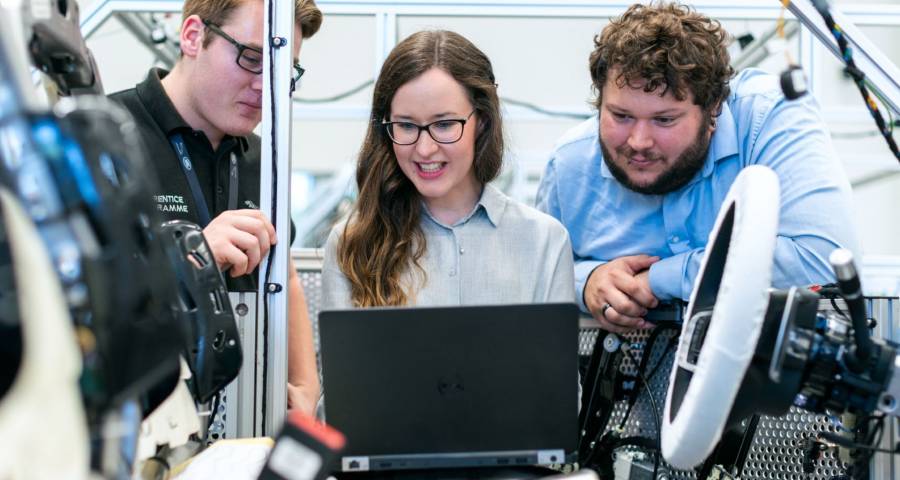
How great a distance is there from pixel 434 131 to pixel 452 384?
74 centimetres

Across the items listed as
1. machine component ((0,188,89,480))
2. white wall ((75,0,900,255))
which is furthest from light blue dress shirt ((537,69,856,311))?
white wall ((75,0,900,255))

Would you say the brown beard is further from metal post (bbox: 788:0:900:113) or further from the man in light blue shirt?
metal post (bbox: 788:0:900:113)

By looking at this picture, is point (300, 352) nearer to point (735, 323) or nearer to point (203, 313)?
point (203, 313)

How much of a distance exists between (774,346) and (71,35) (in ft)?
2.83

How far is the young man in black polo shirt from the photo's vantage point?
75.0 inches

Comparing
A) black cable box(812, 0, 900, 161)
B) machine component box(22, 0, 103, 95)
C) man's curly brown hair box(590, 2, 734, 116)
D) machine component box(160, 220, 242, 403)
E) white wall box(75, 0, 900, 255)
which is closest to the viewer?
machine component box(22, 0, 103, 95)

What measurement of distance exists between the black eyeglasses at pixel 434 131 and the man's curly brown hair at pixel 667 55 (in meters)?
0.34

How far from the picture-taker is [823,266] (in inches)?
65.0

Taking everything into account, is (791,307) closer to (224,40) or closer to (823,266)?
(823,266)

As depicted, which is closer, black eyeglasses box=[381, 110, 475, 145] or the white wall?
black eyeglasses box=[381, 110, 475, 145]

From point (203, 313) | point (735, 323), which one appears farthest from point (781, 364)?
point (203, 313)

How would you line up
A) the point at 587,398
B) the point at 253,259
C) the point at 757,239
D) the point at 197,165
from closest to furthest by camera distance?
the point at 757,239
the point at 253,259
the point at 587,398
the point at 197,165

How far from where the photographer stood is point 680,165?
1.80m

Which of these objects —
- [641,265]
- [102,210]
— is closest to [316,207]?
[641,265]
